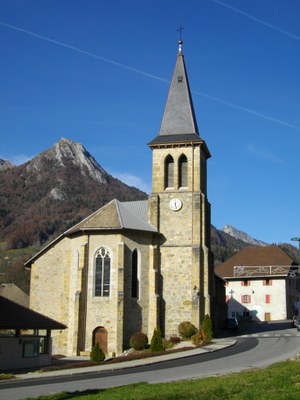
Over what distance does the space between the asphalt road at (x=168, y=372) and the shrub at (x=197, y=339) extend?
3.22m

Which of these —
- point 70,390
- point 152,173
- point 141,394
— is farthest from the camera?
point 152,173

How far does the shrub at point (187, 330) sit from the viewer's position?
1500 inches

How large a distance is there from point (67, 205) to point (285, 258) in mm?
133863

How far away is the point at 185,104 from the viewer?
45.5 metres

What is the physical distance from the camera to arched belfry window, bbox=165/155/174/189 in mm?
43250

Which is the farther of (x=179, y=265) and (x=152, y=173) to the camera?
(x=152, y=173)

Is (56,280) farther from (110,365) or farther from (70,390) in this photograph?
(70,390)

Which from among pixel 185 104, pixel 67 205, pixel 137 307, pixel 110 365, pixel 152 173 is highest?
pixel 67 205

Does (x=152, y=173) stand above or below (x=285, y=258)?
above

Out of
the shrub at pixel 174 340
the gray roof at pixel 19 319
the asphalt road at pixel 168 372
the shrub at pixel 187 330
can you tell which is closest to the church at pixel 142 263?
the shrub at pixel 187 330

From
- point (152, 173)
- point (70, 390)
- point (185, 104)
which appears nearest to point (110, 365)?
point (70, 390)

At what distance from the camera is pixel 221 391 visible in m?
14.6

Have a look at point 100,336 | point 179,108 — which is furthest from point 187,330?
point 179,108

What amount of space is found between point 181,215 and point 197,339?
966cm
